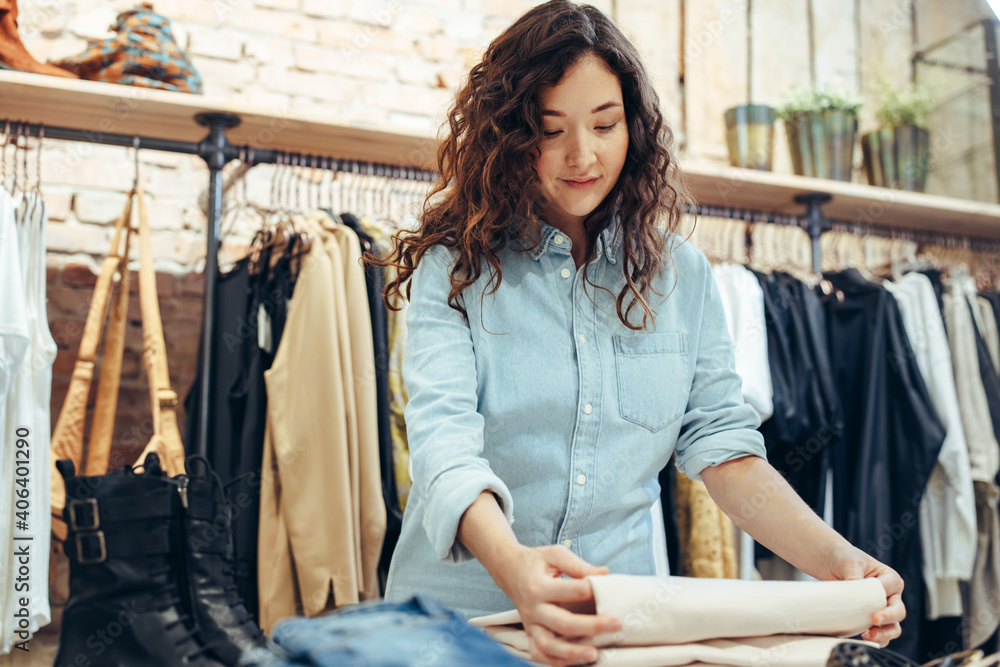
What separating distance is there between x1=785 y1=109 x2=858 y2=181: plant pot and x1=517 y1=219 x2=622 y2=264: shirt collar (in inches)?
67.9

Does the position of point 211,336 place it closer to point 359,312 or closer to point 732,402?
point 359,312

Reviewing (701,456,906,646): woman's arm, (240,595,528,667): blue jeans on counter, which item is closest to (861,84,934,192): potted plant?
(701,456,906,646): woman's arm

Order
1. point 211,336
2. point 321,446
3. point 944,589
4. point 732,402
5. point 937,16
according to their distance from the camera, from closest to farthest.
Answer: point 732,402 < point 321,446 < point 211,336 < point 944,589 < point 937,16

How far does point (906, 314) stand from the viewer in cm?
243

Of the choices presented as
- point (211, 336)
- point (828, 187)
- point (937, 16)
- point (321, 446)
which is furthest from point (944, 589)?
point (937, 16)

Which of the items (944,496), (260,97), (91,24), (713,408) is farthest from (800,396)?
(91,24)

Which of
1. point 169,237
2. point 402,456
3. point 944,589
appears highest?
point 169,237

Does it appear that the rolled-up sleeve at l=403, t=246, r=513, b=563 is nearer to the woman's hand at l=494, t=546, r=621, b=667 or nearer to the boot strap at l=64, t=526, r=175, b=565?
the woman's hand at l=494, t=546, r=621, b=667

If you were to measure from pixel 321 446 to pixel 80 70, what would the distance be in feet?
3.64

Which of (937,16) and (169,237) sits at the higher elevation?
(937,16)

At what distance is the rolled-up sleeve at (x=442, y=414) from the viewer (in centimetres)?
88

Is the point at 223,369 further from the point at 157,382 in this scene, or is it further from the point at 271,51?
the point at 271,51

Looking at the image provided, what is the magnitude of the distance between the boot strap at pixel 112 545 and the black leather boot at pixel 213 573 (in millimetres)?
55

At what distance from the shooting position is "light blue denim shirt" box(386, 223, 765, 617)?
107cm
